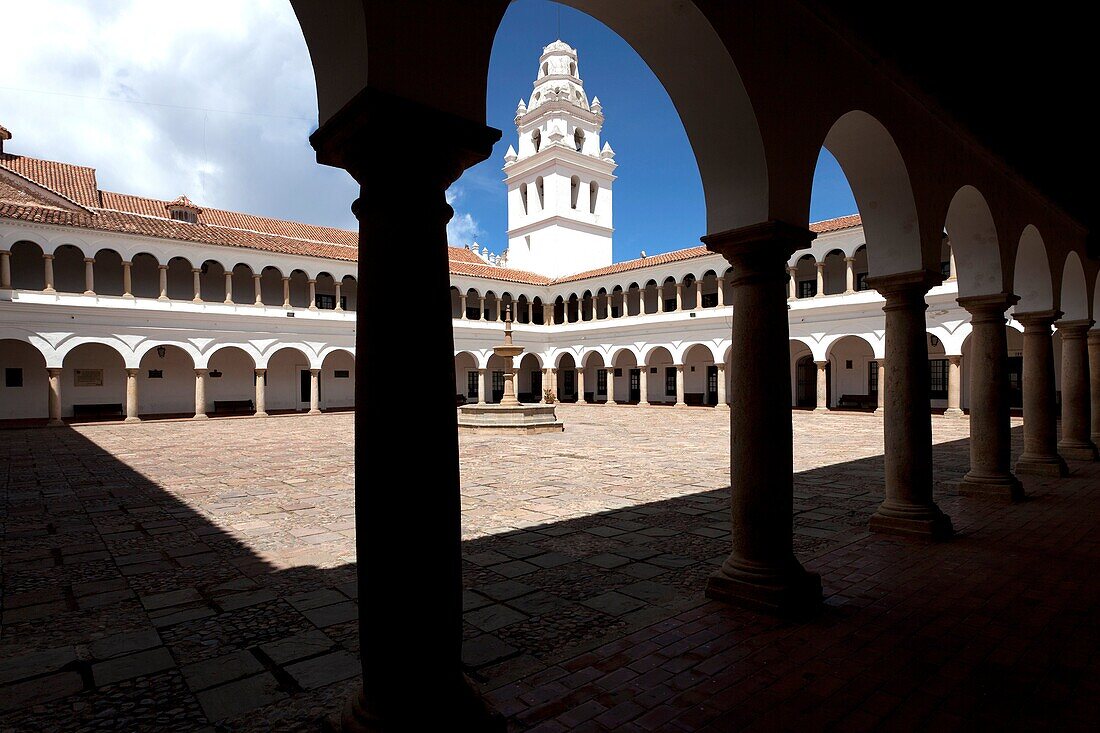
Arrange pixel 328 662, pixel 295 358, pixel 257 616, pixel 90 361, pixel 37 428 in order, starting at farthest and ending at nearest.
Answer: pixel 295 358, pixel 90 361, pixel 37 428, pixel 257 616, pixel 328 662

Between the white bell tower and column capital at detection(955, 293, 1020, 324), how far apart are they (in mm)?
34361

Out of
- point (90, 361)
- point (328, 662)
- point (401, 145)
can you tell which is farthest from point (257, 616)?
point (90, 361)

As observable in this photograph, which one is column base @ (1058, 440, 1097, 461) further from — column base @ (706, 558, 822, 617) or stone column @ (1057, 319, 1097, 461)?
column base @ (706, 558, 822, 617)

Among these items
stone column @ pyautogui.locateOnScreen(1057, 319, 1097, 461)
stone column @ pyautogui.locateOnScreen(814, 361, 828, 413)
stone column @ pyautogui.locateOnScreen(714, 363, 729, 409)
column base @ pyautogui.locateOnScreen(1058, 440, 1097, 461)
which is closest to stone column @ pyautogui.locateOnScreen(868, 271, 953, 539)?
stone column @ pyautogui.locateOnScreen(1057, 319, 1097, 461)

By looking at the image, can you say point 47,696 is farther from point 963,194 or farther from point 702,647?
point 963,194

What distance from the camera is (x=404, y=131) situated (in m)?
2.49

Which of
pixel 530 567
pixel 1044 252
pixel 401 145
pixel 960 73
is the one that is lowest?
pixel 530 567

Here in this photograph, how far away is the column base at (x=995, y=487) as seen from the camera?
759 centimetres

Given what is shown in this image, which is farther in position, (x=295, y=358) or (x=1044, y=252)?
(x=295, y=358)

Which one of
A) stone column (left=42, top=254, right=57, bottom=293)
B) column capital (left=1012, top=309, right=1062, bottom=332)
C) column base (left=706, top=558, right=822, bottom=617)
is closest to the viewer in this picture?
column base (left=706, top=558, right=822, bottom=617)

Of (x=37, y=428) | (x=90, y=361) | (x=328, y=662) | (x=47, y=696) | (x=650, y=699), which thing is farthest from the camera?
(x=90, y=361)

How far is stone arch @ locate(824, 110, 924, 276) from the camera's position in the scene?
552cm

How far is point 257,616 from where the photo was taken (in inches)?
169

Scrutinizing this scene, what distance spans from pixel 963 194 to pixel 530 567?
20.7 ft
